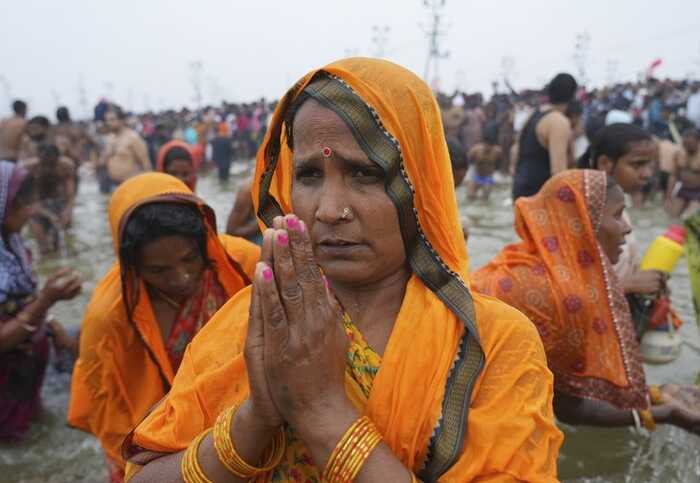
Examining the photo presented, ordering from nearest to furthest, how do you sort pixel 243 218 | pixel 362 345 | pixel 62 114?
1. pixel 362 345
2. pixel 243 218
3. pixel 62 114

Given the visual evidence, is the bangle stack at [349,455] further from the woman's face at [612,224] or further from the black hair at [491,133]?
the black hair at [491,133]

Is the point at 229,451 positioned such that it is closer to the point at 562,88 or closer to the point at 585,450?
the point at 585,450

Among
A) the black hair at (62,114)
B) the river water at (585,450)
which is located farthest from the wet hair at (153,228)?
the black hair at (62,114)

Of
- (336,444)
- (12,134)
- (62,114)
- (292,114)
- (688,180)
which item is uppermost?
(292,114)

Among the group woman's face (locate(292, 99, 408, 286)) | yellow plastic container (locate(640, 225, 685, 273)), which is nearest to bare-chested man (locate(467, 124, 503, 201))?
yellow plastic container (locate(640, 225, 685, 273))

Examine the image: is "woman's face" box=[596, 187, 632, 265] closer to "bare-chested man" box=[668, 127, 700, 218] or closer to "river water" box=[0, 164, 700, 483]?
"river water" box=[0, 164, 700, 483]

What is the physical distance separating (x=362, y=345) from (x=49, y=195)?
9.79 m

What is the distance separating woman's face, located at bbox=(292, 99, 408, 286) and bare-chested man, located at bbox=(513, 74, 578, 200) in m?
4.42

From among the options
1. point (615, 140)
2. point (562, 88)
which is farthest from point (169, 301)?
point (562, 88)

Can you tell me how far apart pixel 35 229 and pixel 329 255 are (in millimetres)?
9547

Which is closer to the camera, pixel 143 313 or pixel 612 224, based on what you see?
pixel 143 313

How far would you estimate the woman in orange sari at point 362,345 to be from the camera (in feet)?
4.13

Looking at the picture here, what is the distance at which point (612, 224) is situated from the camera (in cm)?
302

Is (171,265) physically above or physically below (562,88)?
below
